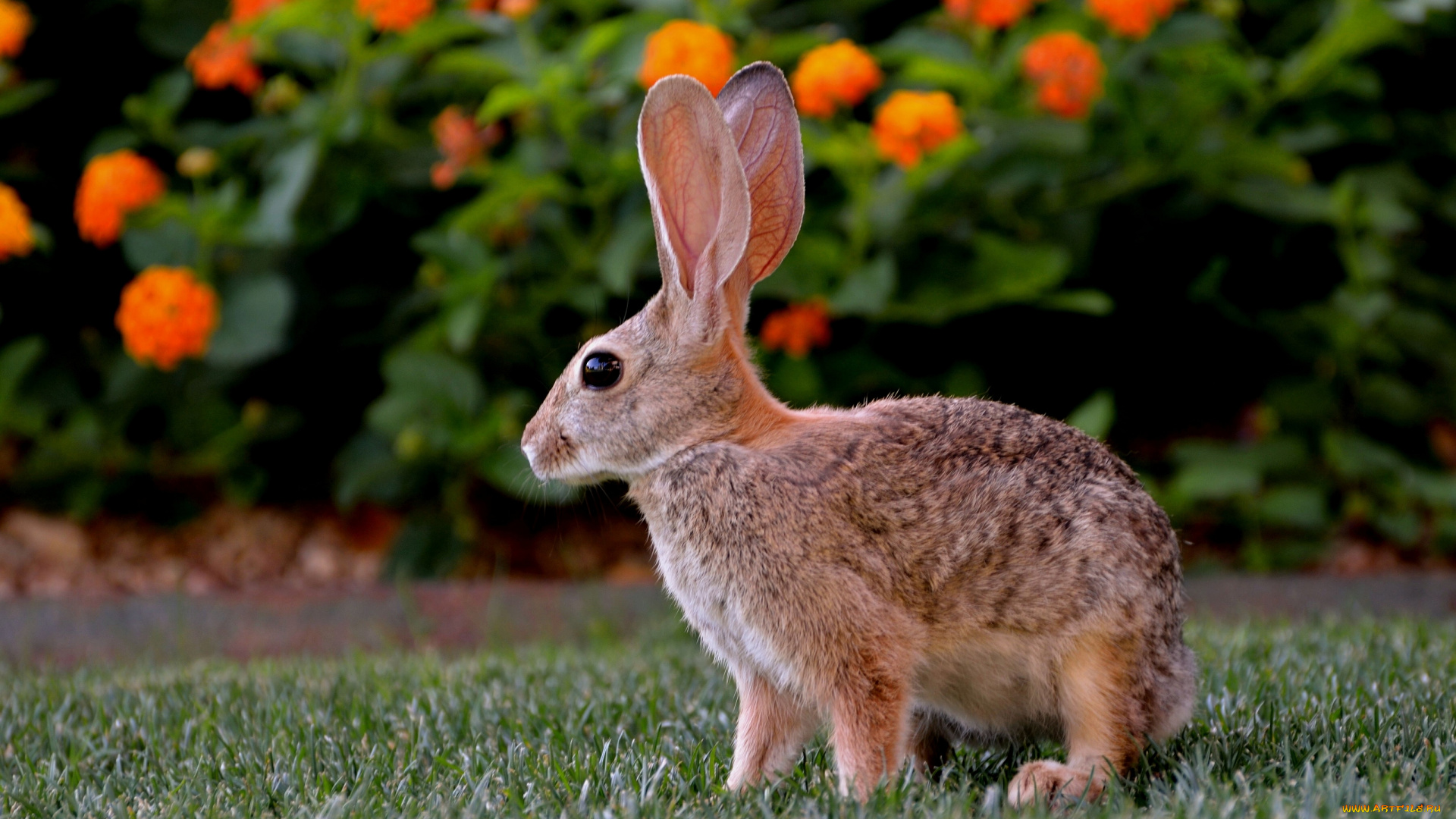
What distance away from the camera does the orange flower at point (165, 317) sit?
15.0 feet

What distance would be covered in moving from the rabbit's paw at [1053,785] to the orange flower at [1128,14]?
307cm

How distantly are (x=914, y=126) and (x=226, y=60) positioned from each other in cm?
248

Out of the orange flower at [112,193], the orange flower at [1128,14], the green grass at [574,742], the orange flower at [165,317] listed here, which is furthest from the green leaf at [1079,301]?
the orange flower at [112,193]

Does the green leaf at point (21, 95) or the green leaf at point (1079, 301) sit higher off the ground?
the green leaf at point (1079, 301)

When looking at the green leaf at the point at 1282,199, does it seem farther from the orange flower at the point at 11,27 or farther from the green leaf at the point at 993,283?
the orange flower at the point at 11,27

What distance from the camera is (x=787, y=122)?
249 centimetres

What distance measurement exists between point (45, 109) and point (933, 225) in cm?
380

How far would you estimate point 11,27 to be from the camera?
4742 millimetres

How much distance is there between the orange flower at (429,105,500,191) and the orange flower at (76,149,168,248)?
3.33ft

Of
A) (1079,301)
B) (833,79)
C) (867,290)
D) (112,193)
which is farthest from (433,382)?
(1079,301)

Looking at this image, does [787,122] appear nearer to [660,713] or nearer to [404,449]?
[660,713]

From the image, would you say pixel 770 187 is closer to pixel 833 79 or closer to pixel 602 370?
pixel 602 370

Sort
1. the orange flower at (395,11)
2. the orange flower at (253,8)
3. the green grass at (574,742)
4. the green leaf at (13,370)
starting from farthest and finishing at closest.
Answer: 1. the green leaf at (13,370)
2. the orange flower at (253,8)
3. the orange flower at (395,11)
4. the green grass at (574,742)

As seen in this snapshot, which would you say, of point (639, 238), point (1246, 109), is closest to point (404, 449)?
point (639, 238)
